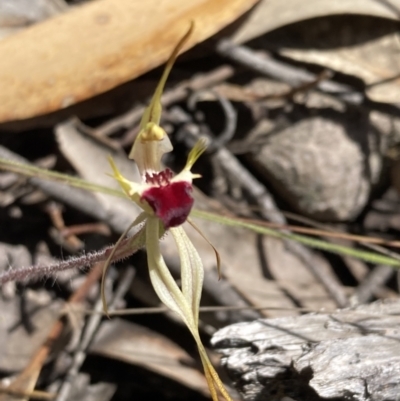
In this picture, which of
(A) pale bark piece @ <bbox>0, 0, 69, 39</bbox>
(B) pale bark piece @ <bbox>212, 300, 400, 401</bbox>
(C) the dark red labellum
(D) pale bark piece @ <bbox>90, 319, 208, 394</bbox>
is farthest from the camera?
(A) pale bark piece @ <bbox>0, 0, 69, 39</bbox>

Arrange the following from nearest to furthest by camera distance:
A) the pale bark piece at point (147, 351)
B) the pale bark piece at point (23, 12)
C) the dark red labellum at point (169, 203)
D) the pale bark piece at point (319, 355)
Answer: the dark red labellum at point (169, 203) → the pale bark piece at point (319, 355) → the pale bark piece at point (147, 351) → the pale bark piece at point (23, 12)

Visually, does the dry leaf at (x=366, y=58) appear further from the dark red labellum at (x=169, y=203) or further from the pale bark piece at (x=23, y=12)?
the dark red labellum at (x=169, y=203)

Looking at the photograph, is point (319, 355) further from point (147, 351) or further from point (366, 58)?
point (366, 58)

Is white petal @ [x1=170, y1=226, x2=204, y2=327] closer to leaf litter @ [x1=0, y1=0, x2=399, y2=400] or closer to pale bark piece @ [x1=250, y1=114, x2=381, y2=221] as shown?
leaf litter @ [x1=0, y1=0, x2=399, y2=400]

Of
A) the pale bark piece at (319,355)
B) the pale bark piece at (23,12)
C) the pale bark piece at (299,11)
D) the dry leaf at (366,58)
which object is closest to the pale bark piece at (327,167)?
the dry leaf at (366,58)

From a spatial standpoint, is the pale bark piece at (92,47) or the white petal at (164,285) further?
the pale bark piece at (92,47)

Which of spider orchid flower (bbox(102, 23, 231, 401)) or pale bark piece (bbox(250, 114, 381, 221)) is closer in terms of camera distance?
spider orchid flower (bbox(102, 23, 231, 401))

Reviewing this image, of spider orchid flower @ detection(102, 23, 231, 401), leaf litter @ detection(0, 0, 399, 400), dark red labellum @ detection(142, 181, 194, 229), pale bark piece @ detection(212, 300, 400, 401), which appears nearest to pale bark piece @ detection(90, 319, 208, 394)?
leaf litter @ detection(0, 0, 399, 400)
